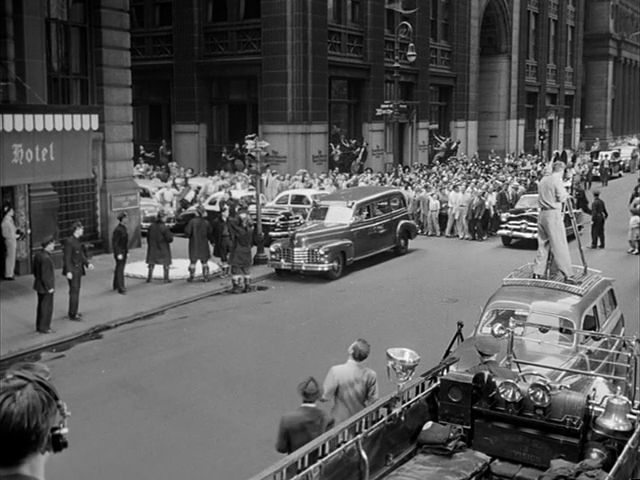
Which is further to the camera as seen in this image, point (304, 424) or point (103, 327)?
point (103, 327)

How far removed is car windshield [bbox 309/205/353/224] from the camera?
2191 centimetres

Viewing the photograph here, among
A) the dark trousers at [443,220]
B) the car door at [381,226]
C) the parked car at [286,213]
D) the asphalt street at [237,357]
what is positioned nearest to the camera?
the asphalt street at [237,357]

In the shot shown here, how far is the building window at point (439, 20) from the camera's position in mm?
47969

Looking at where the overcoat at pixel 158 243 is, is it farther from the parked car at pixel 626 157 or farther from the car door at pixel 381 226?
the parked car at pixel 626 157

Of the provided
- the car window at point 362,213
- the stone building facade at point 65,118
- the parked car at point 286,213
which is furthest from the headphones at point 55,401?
the parked car at point 286,213

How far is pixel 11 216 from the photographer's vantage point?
64.8 feet

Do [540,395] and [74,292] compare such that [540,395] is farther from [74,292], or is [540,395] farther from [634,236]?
[634,236]

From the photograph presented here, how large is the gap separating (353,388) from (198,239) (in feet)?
39.7

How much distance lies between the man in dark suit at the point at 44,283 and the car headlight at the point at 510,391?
9.98 meters

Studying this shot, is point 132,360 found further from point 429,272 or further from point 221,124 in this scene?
point 221,124

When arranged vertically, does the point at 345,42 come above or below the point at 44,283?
above

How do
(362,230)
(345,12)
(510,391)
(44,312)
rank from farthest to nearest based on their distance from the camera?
(345,12)
(362,230)
(44,312)
(510,391)

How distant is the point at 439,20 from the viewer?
48469 mm

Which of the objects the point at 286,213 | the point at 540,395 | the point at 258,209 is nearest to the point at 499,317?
the point at 540,395
